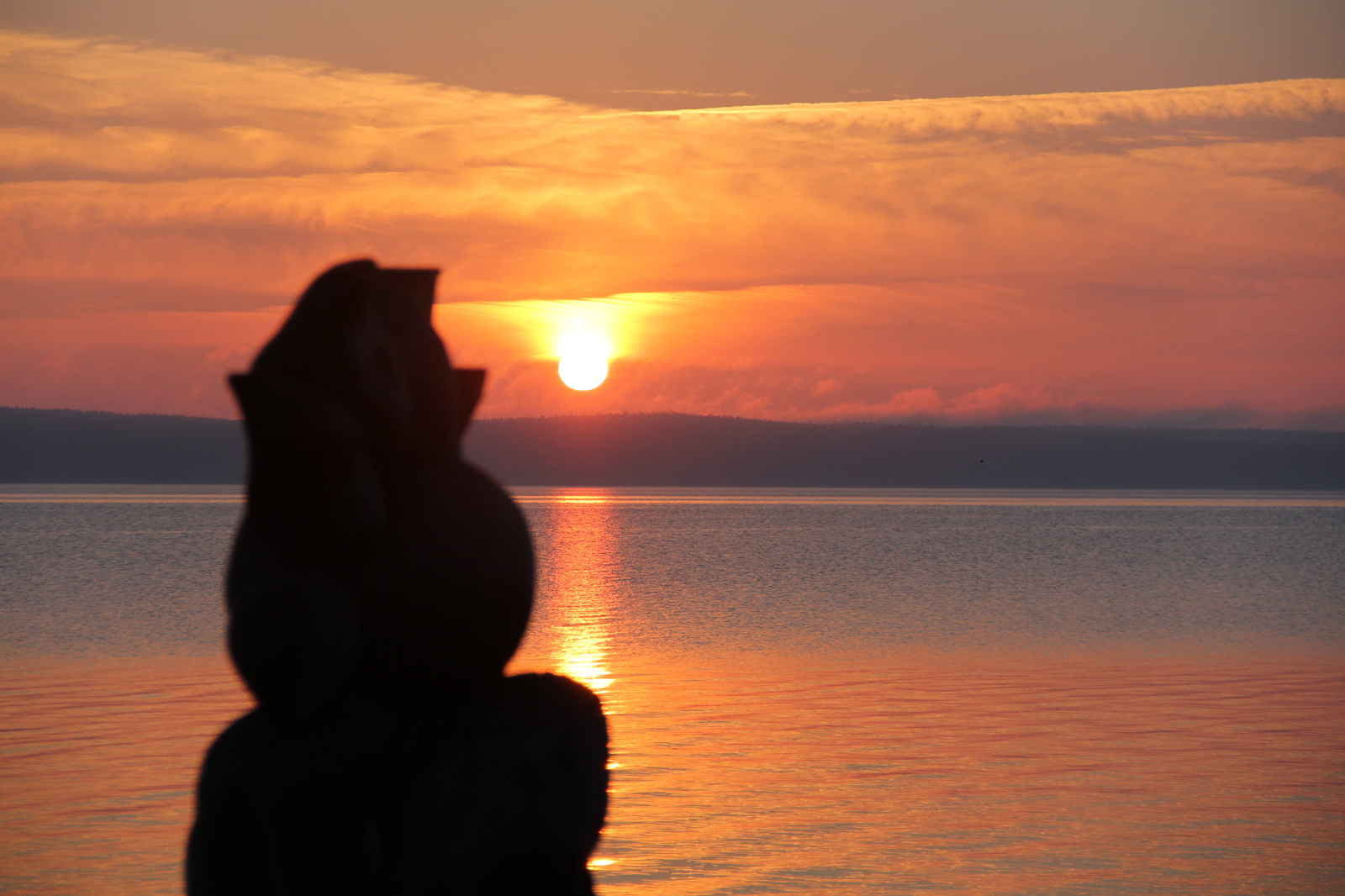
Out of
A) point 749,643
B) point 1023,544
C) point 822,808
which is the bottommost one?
point 1023,544

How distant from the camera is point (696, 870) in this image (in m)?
9.77

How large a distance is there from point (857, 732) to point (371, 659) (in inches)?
409

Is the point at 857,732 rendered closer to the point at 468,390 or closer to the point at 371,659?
Answer: the point at 468,390

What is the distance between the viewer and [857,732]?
1475cm

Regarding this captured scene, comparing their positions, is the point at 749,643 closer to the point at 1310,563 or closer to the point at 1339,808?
the point at 1339,808

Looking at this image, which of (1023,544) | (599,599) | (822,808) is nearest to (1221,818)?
(822,808)

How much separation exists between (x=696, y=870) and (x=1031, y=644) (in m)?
15.5

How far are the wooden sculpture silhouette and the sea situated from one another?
4.54m

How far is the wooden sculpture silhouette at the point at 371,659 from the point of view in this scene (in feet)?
16.6

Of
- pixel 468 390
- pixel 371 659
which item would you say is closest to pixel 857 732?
pixel 468 390

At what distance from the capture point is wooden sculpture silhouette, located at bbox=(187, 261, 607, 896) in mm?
5074

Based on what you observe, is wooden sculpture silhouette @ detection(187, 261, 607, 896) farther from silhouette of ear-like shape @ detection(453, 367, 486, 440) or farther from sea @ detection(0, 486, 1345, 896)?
sea @ detection(0, 486, 1345, 896)

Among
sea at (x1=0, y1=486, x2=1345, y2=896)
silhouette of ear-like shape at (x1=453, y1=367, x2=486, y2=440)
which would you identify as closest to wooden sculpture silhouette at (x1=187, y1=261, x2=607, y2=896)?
silhouette of ear-like shape at (x1=453, y1=367, x2=486, y2=440)

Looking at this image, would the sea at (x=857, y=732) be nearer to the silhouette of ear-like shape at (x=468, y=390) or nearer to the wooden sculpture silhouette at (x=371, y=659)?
the wooden sculpture silhouette at (x=371, y=659)
